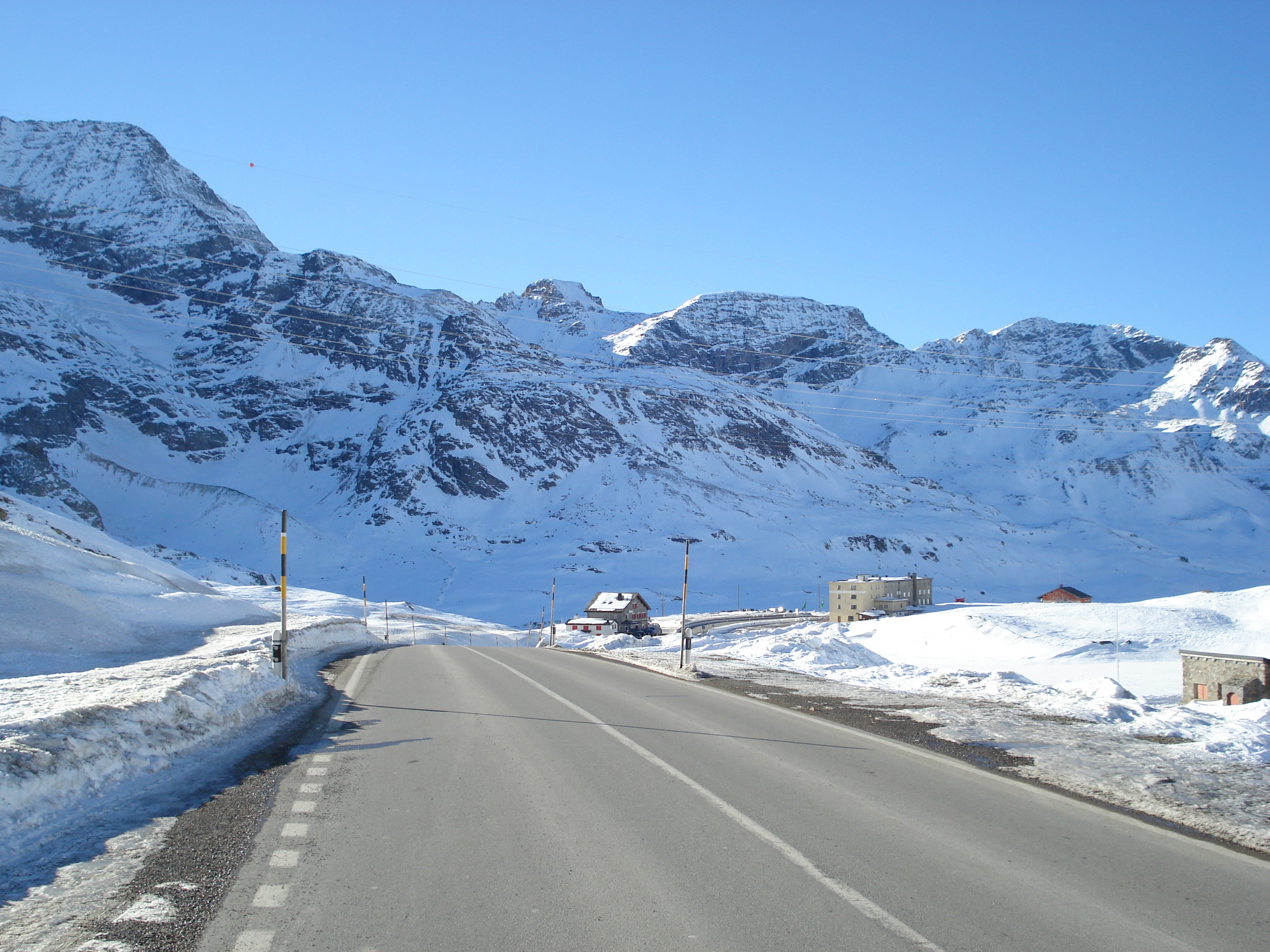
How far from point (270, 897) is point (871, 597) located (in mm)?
78251

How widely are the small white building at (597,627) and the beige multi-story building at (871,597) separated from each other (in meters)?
26.0

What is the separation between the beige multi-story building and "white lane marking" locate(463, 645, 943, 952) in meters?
68.4

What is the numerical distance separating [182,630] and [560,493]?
4502 inches

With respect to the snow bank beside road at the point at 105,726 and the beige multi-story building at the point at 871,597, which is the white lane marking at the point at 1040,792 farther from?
the beige multi-story building at the point at 871,597

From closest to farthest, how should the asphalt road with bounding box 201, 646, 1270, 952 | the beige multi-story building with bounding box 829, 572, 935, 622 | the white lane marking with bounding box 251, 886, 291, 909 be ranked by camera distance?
the asphalt road with bounding box 201, 646, 1270, 952 < the white lane marking with bounding box 251, 886, 291, 909 < the beige multi-story building with bounding box 829, 572, 935, 622

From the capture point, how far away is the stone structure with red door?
55.5 ft

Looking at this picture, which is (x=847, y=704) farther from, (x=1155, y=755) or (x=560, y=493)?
(x=560, y=493)

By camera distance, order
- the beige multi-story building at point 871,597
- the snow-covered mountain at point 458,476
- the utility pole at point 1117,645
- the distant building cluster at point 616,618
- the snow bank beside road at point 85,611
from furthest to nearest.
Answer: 1. the snow-covered mountain at point 458,476
2. the beige multi-story building at point 871,597
3. the distant building cluster at point 616,618
4. the utility pole at point 1117,645
5. the snow bank beside road at point 85,611

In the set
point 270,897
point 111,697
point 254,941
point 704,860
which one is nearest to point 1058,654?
point 704,860

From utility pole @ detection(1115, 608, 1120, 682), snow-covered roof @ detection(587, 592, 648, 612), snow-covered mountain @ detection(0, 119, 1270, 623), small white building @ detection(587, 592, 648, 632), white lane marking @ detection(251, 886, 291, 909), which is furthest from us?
snow-covered mountain @ detection(0, 119, 1270, 623)

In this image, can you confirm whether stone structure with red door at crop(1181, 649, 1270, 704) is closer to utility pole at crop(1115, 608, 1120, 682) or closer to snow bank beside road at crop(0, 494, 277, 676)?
utility pole at crop(1115, 608, 1120, 682)

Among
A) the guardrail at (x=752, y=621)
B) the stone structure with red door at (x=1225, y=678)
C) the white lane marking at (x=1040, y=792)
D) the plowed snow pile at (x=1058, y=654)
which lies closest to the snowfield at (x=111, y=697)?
the white lane marking at (x=1040, y=792)

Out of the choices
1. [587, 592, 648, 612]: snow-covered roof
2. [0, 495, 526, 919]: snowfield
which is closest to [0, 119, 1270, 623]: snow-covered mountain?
[587, 592, 648, 612]: snow-covered roof

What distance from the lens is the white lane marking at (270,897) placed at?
15.3 ft
